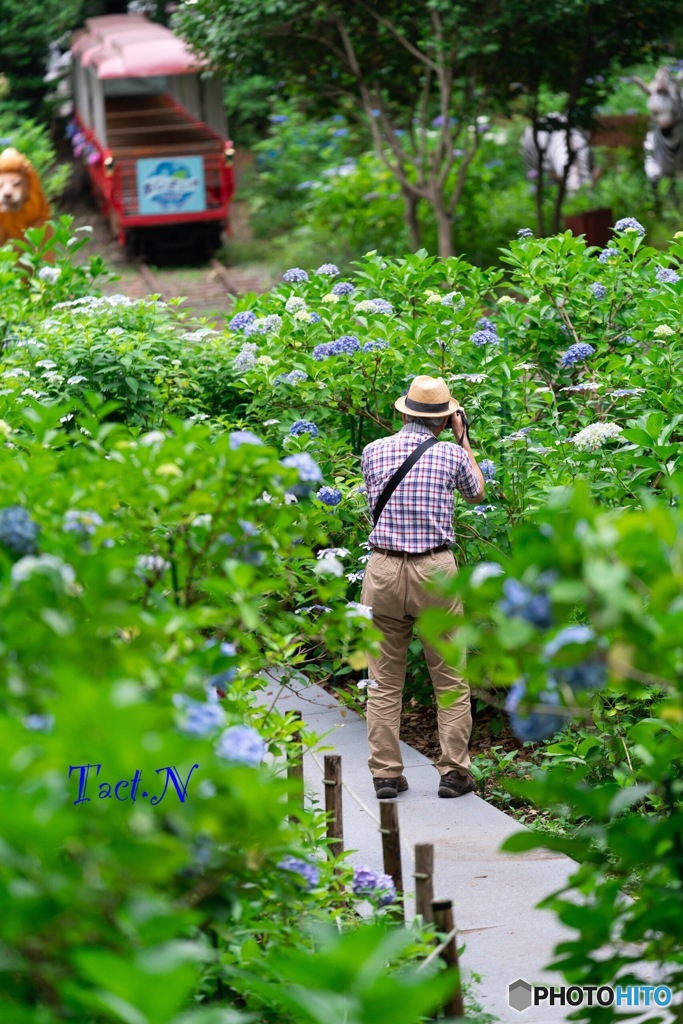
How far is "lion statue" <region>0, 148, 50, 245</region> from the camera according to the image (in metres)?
12.0

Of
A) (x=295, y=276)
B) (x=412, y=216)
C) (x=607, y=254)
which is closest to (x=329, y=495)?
(x=295, y=276)

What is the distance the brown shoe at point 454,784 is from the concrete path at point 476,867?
0.04 m

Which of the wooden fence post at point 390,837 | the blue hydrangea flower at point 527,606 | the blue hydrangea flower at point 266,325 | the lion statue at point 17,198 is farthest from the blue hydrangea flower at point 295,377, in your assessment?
the lion statue at point 17,198

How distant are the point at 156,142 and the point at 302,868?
18.0 meters

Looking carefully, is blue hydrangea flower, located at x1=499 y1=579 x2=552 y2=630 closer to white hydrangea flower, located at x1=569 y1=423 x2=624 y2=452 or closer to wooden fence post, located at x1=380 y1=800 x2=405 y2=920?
wooden fence post, located at x1=380 y1=800 x2=405 y2=920

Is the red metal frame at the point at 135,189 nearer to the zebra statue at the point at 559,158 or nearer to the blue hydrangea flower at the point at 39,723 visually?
the zebra statue at the point at 559,158

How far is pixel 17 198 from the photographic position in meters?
12.0

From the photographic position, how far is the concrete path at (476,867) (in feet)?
14.1

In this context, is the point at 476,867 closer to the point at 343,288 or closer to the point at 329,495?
the point at 329,495

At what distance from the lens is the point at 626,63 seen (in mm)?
16609

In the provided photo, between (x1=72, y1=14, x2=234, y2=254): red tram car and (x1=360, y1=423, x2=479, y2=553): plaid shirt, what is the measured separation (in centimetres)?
1442

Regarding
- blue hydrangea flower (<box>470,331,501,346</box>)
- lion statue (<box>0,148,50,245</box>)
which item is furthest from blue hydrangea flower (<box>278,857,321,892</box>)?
lion statue (<box>0,148,50,245</box>)

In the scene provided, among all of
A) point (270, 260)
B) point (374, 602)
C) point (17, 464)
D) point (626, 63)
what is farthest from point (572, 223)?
point (17, 464)

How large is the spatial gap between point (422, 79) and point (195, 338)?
34.1 feet
